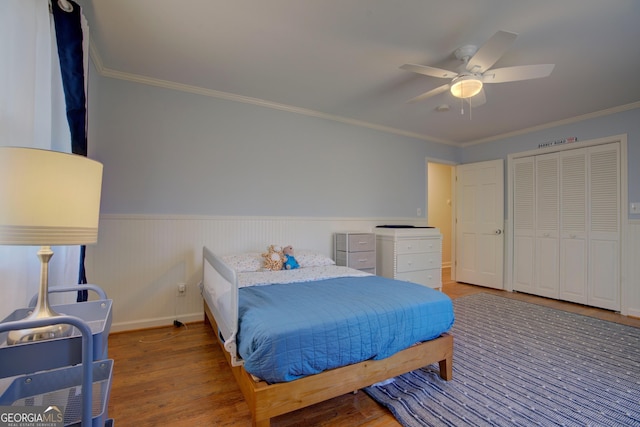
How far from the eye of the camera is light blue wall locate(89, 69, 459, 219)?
2645 millimetres

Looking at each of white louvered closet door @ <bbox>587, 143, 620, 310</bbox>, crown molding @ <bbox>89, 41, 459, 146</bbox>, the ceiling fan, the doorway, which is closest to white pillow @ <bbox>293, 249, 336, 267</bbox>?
crown molding @ <bbox>89, 41, 459, 146</bbox>

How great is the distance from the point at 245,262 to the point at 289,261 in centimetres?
44

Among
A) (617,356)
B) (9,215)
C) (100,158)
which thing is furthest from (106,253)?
(617,356)

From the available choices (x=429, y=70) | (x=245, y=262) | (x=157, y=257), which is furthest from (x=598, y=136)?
(x=157, y=257)

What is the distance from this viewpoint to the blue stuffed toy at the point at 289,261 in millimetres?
2859

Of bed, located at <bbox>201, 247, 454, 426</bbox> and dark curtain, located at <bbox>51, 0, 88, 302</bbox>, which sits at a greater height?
dark curtain, located at <bbox>51, 0, 88, 302</bbox>

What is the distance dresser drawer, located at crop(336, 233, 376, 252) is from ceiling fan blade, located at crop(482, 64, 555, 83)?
208 centimetres

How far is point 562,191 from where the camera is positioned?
149 inches

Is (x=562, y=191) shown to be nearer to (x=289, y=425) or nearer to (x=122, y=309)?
(x=289, y=425)

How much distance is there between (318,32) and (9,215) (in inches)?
79.5

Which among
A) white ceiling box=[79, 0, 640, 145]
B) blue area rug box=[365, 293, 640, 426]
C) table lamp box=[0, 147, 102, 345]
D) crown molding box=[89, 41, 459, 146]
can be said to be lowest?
blue area rug box=[365, 293, 640, 426]

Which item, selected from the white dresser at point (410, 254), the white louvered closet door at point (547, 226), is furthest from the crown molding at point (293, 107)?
the white dresser at point (410, 254)

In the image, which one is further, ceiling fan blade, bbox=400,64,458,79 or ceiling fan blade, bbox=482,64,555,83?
ceiling fan blade, bbox=400,64,458,79

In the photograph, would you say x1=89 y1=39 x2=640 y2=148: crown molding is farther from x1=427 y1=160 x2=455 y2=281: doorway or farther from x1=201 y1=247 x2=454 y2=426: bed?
x1=201 y1=247 x2=454 y2=426: bed
